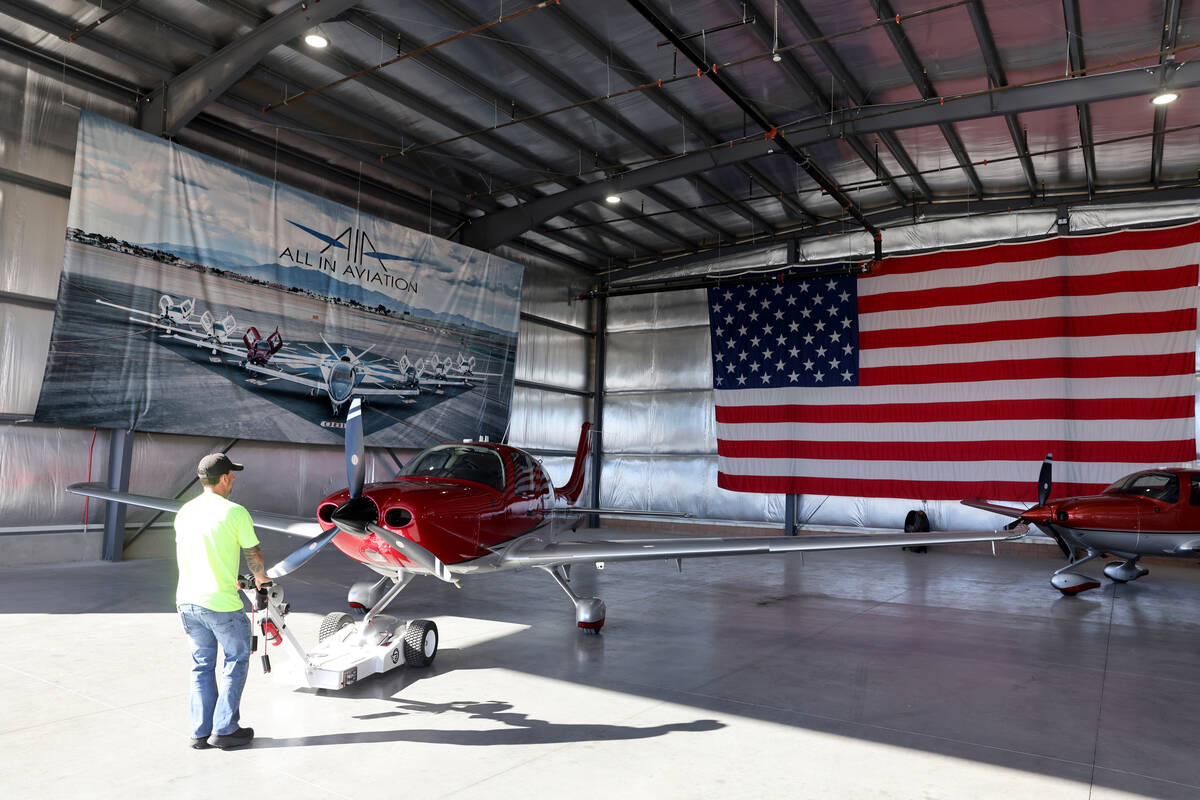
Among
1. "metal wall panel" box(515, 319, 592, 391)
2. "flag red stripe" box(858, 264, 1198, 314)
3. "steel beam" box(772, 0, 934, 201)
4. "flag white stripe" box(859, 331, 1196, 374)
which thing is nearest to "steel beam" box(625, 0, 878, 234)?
"steel beam" box(772, 0, 934, 201)

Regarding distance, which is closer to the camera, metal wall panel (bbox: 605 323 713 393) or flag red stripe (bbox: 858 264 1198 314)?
flag red stripe (bbox: 858 264 1198 314)

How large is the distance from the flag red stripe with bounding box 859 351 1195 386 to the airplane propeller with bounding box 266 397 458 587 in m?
12.2

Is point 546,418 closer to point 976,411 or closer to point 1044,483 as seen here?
point 976,411

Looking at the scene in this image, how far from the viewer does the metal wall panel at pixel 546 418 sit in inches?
686

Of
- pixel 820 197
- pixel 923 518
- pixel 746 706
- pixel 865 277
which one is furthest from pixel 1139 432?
pixel 746 706

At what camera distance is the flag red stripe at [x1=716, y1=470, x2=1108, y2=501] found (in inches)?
518

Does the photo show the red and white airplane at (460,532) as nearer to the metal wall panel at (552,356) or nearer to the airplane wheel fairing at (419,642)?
the airplane wheel fairing at (419,642)

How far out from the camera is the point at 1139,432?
496 inches

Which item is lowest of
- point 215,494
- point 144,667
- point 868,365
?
point 144,667

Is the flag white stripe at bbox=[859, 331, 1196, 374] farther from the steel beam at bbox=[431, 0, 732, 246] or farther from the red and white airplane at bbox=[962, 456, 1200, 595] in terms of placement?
the steel beam at bbox=[431, 0, 732, 246]

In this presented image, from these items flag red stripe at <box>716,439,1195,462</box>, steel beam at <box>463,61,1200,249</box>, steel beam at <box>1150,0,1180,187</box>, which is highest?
steel beam at <box>1150,0,1180,187</box>

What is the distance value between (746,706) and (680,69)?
9.15 m

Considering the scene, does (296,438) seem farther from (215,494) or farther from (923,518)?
(923,518)

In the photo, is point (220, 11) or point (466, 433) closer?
point (220, 11)
